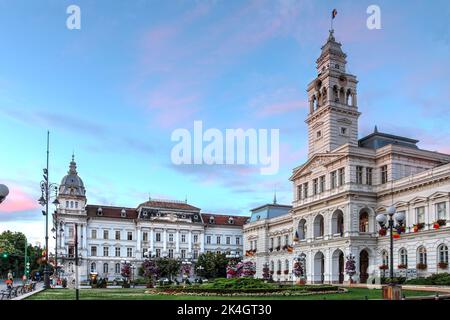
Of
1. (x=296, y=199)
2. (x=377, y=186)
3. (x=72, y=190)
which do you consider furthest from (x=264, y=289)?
(x=72, y=190)

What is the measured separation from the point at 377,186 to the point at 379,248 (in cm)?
646

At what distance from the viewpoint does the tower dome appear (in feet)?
311

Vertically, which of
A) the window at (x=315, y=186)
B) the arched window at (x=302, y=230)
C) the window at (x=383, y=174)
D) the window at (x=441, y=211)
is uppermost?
the window at (x=383, y=174)

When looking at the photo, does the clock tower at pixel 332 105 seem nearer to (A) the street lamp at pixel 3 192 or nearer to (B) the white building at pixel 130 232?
(B) the white building at pixel 130 232

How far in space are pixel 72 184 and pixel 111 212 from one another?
31.1 feet

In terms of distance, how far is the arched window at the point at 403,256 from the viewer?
2031 inches

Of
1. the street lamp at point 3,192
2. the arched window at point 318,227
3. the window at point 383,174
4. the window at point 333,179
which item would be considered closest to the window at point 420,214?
the window at point 383,174

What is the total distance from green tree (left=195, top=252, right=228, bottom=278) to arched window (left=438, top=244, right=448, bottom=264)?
48725mm

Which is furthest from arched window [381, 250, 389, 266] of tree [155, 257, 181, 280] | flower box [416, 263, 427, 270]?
tree [155, 257, 181, 280]

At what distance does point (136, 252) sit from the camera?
10075 cm

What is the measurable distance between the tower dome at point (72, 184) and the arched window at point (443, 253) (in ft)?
216

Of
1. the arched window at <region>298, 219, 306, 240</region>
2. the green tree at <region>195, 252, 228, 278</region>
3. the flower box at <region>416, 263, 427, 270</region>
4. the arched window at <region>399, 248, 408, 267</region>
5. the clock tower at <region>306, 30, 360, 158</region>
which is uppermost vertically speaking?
the clock tower at <region>306, 30, 360, 158</region>

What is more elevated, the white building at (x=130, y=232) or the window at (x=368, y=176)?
the window at (x=368, y=176)

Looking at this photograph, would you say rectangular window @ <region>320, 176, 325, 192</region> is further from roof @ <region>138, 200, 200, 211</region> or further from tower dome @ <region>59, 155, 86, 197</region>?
tower dome @ <region>59, 155, 86, 197</region>
